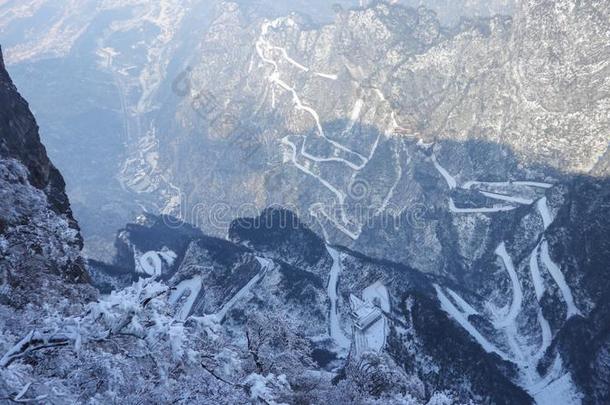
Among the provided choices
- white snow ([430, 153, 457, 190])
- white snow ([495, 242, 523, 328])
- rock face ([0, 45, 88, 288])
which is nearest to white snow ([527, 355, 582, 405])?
white snow ([495, 242, 523, 328])

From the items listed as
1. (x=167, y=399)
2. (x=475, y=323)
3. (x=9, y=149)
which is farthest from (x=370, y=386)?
(x=475, y=323)

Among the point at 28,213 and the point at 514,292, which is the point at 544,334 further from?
the point at 28,213

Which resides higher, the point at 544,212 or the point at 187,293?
the point at 544,212

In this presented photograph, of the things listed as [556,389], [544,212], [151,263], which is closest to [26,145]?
[151,263]

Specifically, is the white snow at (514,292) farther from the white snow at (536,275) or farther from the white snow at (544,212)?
the white snow at (544,212)

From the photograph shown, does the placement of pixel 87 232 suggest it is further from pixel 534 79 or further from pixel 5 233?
pixel 5 233
